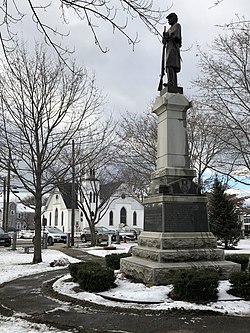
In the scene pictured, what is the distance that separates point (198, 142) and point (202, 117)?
7.55ft

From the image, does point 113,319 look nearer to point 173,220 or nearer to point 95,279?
point 95,279

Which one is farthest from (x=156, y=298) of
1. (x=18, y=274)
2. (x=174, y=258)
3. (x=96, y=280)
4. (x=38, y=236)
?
(x=38, y=236)

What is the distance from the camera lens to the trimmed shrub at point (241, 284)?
7664mm

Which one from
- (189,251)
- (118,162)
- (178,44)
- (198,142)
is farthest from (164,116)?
(118,162)

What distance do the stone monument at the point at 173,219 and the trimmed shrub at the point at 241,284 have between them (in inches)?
47.0

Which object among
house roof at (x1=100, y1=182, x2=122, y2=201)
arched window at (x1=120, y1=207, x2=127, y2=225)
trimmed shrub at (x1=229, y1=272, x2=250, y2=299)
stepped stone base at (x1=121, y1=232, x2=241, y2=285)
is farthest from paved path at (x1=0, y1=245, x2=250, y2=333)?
arched window at (x1=120, y1=207, x2=127, y2=225)

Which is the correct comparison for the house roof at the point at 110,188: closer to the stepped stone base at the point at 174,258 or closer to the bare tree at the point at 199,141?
the bare tree at the point at 199,141

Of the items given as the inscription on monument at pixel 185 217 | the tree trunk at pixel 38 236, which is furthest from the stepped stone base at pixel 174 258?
the tree trunk at pixel 38 236

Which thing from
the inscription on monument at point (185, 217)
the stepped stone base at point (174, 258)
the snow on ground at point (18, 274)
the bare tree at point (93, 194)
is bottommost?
the snow on ground at point (18, 274)

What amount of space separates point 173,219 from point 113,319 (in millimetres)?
3622

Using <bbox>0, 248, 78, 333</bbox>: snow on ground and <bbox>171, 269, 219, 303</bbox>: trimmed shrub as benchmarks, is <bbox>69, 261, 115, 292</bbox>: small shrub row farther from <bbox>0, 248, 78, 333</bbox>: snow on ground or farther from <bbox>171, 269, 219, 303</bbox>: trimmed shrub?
<bbox>0, 248, 78, 333</bbox>: snow on ground

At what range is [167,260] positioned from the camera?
9102mm

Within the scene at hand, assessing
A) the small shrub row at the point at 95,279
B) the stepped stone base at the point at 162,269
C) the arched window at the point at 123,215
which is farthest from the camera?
the arched window at the point at 123,215

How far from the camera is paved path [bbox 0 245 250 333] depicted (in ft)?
19.7
